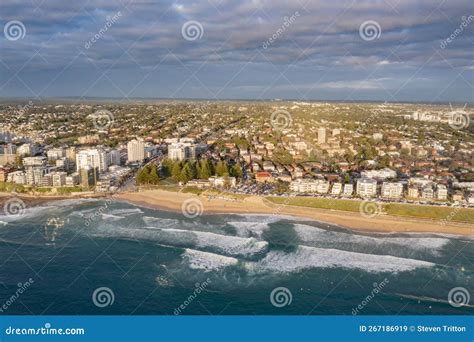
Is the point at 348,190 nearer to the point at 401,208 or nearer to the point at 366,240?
the point at 401,208

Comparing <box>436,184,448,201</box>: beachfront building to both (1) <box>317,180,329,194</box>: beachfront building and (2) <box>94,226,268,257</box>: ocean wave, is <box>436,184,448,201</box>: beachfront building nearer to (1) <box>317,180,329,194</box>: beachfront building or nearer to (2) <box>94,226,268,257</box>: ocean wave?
(1) <box>317,180,329,194</box>: beachfront building

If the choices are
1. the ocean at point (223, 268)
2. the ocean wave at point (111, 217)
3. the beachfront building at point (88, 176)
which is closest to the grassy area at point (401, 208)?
the ocean at point (223, 268)

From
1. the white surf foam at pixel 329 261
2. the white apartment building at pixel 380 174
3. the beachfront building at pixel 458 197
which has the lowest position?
A: the white surf foam at pixel 329 261

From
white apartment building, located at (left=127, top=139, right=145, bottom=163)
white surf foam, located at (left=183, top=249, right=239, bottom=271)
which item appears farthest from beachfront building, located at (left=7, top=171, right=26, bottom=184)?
white surf foam, located at (left=183, top=249, right=239, bottom=271)

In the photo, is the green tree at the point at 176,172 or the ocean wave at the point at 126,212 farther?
the green tree at the point at 176,172

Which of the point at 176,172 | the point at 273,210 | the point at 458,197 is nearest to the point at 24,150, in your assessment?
the point at 176,172

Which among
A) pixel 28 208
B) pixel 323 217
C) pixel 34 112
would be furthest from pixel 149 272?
pixel 34 112

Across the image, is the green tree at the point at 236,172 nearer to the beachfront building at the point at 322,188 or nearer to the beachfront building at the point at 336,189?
the beachfront building at the point at 322,188
